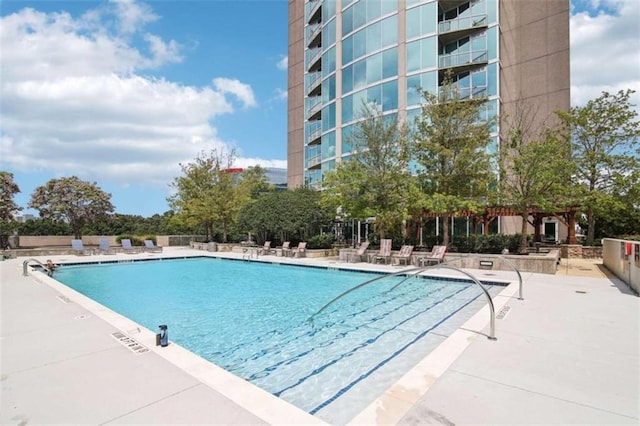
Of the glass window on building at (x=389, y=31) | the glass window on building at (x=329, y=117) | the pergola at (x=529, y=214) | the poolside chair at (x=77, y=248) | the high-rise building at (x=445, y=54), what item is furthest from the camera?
the glass window on building at (x=329, y=117)

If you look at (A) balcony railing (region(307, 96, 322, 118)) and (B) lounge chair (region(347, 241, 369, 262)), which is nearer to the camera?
(B) lounge chair (region(347, 241, 369, 262))

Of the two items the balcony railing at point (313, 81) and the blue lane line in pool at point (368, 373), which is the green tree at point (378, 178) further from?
the balcony railing at point (313, 81)

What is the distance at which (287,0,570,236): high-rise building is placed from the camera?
2328 cm

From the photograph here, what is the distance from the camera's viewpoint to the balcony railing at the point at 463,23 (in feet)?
75.8

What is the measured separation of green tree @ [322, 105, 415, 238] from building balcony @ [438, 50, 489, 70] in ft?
31.0

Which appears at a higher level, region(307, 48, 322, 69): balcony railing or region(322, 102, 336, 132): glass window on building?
region(307, 48, 322, 69): balcony railing

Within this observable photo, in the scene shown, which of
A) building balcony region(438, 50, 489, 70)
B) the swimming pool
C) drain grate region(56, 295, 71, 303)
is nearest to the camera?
the swimming pool

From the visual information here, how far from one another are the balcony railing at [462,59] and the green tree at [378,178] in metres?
9.48

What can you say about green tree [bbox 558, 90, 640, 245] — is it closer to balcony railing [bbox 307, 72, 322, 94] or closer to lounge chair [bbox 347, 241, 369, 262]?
lounge chair [bbox 347, 241, 369, 262]

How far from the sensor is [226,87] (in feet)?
77.4

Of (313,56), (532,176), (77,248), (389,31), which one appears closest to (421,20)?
(389,31)

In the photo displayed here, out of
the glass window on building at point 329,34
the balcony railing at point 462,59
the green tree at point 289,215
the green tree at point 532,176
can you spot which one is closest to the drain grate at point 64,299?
the green tree at point 289,215

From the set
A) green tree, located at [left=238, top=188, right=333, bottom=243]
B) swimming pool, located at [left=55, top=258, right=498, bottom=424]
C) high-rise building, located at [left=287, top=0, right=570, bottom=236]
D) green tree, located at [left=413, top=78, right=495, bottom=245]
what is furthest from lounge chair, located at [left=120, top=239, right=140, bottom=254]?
green tree, located at [left=413, top=78, right=495, bottom=245]

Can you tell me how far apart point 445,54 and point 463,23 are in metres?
2.07
